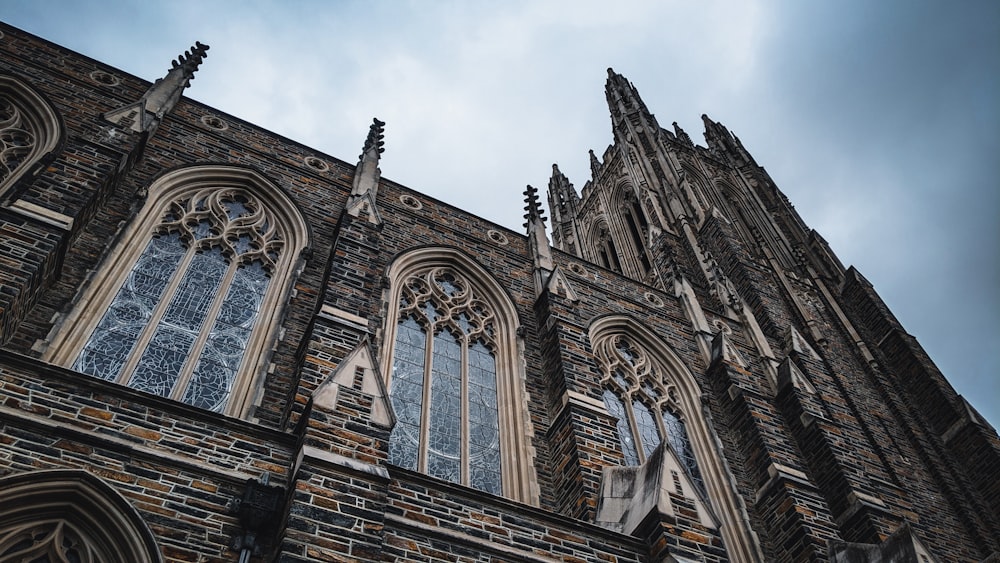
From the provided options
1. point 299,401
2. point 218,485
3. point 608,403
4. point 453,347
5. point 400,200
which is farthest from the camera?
point 400,200

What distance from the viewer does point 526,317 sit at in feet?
39.8

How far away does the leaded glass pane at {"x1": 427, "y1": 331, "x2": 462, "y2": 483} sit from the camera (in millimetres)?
9227

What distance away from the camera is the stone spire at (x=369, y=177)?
11273 millimetres

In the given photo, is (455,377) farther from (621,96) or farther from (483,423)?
(621,96)

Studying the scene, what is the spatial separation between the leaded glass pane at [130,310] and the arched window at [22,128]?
1.80 m

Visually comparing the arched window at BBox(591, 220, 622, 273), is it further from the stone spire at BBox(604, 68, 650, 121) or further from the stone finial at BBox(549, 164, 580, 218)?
the stone spire at BBox(604, 68, 650, 121)

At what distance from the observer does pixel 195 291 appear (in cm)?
962

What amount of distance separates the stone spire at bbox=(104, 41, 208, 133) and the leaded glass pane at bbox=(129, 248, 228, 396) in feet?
6.77

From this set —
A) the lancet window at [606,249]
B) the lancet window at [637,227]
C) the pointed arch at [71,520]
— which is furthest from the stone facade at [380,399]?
the lancet window at [606,249]

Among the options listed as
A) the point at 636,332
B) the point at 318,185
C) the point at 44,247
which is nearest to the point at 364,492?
the point at 44,247

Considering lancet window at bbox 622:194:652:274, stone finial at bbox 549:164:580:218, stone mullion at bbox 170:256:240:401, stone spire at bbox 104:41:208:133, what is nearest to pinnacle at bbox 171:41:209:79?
stone spire at bbox 104:41:208:133

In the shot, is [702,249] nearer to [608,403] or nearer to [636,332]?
[636,332]

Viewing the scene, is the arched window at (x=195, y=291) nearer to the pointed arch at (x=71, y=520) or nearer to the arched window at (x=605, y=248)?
the pointed arch at (x=71, y=520)

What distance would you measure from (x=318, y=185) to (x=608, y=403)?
5.57 metres
